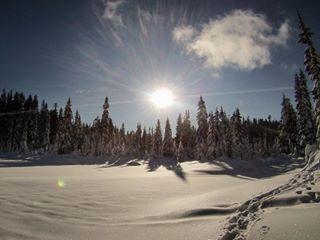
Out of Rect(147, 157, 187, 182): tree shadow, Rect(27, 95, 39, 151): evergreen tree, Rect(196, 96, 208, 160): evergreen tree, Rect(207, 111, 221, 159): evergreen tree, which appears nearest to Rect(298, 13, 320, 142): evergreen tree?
Rect(147, 157, 187, 182): tree shadow

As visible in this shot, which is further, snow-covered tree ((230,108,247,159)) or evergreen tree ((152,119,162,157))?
evergreen tree ((152,119,162,157))

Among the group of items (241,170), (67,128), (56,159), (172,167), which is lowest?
(241,170)

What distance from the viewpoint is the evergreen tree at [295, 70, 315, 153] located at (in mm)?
48719

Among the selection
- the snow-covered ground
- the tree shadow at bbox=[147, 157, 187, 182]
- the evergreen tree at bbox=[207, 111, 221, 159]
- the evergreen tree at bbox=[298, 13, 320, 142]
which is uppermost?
the evergreen tree at bbox=[298, 13, 320, 142]

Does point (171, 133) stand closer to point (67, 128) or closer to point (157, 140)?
point (157, 140)

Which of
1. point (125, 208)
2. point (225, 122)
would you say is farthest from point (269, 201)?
point (225, 122)

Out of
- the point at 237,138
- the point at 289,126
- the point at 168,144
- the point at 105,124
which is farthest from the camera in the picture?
the point at 168,144

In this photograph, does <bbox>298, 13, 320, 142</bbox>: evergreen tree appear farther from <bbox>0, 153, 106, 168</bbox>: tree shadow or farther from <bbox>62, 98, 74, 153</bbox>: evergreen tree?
<bbox>62, 98, 74, 153</bbox>: evergreen tree

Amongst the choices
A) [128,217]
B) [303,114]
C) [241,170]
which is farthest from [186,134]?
[128,217]

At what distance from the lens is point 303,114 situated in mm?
50719

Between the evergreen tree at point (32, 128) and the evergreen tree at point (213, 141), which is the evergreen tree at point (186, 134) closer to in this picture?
the evergreen tree at point (213, 141)

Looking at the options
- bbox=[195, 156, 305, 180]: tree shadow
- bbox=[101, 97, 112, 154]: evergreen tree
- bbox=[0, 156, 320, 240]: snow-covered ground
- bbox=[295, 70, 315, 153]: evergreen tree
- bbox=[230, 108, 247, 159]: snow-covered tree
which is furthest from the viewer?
bbox=[101, 97, 112, 154]: evergreen tree

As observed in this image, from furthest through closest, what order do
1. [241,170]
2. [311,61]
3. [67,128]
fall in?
[67,128], [241,170], [311,61]

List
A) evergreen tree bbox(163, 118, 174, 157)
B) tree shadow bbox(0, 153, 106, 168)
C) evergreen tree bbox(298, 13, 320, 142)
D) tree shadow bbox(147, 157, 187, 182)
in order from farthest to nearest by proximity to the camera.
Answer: evergreen tree bbox(163, 118, 174, 157), tree shadow bbox(0, 153, 106, 168), evergreen tree bbox(298, 13, 320, 142), tree shadow bbox(147, 157, 187, 182)
